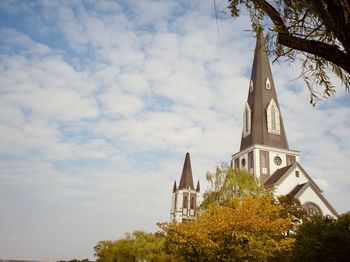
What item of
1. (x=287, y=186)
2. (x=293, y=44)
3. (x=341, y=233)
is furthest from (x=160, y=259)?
(x=293, y=44)

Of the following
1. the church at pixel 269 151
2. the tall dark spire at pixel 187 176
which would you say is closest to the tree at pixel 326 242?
the church at pixel 269 151

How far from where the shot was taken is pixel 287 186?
40.0 meters

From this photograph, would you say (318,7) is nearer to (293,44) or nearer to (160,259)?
(293,44)

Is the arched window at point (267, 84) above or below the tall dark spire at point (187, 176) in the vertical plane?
above

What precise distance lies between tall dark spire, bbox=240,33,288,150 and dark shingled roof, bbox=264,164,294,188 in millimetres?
3670

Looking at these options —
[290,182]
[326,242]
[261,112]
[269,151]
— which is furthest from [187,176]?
[326,242]

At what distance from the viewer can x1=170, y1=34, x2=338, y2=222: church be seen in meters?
39.0

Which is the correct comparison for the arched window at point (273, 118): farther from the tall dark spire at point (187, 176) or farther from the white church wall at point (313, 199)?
the tall dark spire at point (187, 176)

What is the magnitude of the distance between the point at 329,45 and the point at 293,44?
0.39 meters

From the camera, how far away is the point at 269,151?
43.8 meters

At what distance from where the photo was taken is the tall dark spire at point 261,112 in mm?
44969

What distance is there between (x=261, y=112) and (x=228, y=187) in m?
→ 24.0

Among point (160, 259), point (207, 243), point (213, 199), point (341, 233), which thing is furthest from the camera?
point (160, 259)

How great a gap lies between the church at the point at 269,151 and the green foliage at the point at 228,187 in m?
15.3
